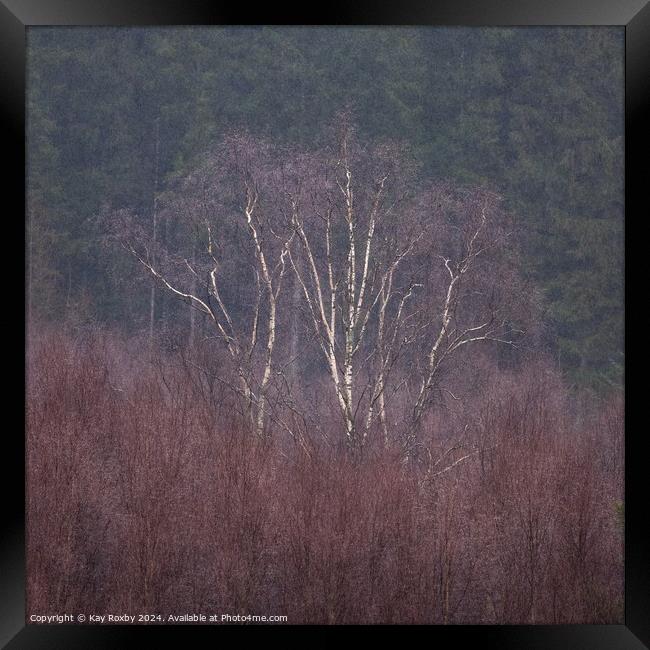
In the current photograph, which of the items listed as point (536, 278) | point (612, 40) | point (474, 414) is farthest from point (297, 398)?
point (612, 40)

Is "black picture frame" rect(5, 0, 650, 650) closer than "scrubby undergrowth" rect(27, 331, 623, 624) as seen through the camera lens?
Yes

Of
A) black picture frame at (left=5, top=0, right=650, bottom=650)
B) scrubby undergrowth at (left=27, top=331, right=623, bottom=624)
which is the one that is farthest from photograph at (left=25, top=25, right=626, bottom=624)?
black picture frame at (left=5, top=0, right=650, bottom=650)

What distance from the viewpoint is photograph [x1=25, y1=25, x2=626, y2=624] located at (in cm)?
542

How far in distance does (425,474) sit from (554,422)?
1295 millimetres

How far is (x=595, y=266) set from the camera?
38.2 ft

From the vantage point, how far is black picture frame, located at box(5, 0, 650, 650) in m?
3.87

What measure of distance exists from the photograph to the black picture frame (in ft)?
0.58

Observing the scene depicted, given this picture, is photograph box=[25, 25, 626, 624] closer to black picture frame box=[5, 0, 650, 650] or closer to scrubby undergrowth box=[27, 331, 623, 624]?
scrubby undergrowth box=[27, 331, 623, 624]
